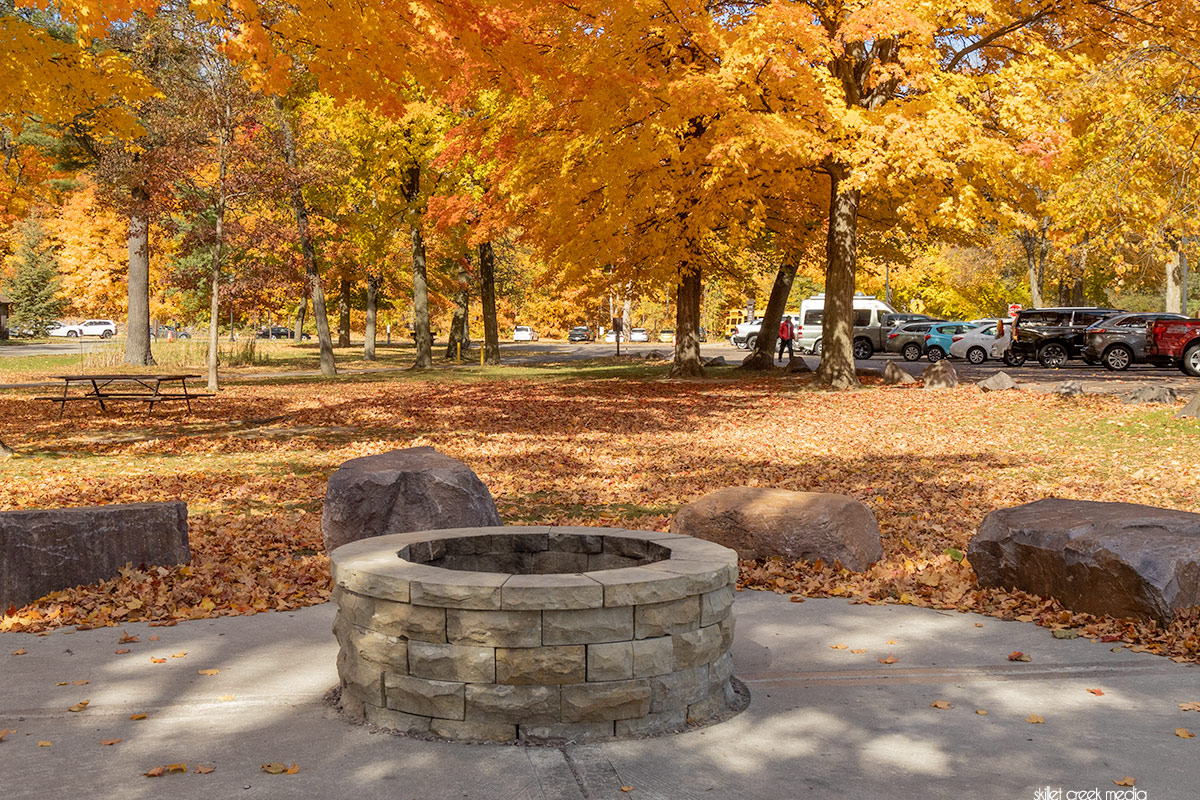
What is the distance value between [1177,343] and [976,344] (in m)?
11.3

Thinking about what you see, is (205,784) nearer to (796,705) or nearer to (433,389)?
(796,705)

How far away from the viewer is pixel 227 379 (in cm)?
2772

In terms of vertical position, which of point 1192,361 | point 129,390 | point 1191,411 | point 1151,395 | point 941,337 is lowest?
point 129,390

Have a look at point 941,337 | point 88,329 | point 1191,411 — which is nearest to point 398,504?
point 1191,411

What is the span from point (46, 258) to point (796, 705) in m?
74.2

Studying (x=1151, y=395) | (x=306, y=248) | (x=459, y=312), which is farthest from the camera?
(x=459, y=312)

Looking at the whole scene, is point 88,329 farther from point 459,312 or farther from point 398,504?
point 398,504

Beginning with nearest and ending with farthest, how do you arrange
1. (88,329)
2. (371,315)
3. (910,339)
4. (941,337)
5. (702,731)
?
(702,731) < (941,337) < (910,339) < (371,315) < (88,329)

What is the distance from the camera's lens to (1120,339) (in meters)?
29.1

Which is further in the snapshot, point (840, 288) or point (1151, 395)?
point (840, 288)

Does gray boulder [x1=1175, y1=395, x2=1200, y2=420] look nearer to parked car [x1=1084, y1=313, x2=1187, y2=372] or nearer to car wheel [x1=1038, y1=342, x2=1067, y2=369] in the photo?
parked car [x1=1084, y1=313, x2=1187, y2=372]

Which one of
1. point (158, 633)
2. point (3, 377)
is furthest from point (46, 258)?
point (158, 633)

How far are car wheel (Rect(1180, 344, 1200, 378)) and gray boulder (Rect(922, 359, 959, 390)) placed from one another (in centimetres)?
699

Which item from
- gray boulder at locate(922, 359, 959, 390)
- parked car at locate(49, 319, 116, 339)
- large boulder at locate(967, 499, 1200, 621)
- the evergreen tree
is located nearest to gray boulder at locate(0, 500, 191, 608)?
large boulder at locate(967, 499, 1200, 621)
